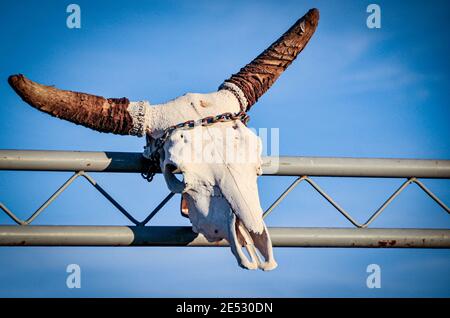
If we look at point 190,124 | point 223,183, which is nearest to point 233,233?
point 223,183

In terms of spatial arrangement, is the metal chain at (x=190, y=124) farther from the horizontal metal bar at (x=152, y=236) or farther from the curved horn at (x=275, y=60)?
the horizontal metal bar at (x=152, y=236)

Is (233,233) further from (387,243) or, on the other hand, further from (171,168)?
(387,243)

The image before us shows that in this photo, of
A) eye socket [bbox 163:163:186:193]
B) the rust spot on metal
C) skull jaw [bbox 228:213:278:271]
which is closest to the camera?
skull jaw [bbox 228:213:278:271]

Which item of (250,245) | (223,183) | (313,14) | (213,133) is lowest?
(250,245)

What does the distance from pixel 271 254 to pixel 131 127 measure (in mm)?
1072

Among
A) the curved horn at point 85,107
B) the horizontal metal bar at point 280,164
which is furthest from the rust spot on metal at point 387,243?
the curved horn at point 85,107

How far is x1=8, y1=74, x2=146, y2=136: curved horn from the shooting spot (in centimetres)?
384

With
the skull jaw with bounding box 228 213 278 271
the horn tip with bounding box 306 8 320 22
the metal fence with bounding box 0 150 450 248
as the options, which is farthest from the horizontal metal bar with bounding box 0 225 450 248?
the horn tip with bounding box 306 8 320 22

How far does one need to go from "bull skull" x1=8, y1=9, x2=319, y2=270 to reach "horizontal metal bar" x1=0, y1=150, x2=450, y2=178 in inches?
11.2

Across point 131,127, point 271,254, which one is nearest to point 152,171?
point 131,127

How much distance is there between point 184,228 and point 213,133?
750 millimetres

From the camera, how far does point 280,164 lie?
4.40 metres

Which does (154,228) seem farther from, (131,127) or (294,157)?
(294,157)

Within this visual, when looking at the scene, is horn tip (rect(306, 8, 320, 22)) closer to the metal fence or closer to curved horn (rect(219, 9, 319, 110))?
curved horn (rect(219, 9, 319, 110))
